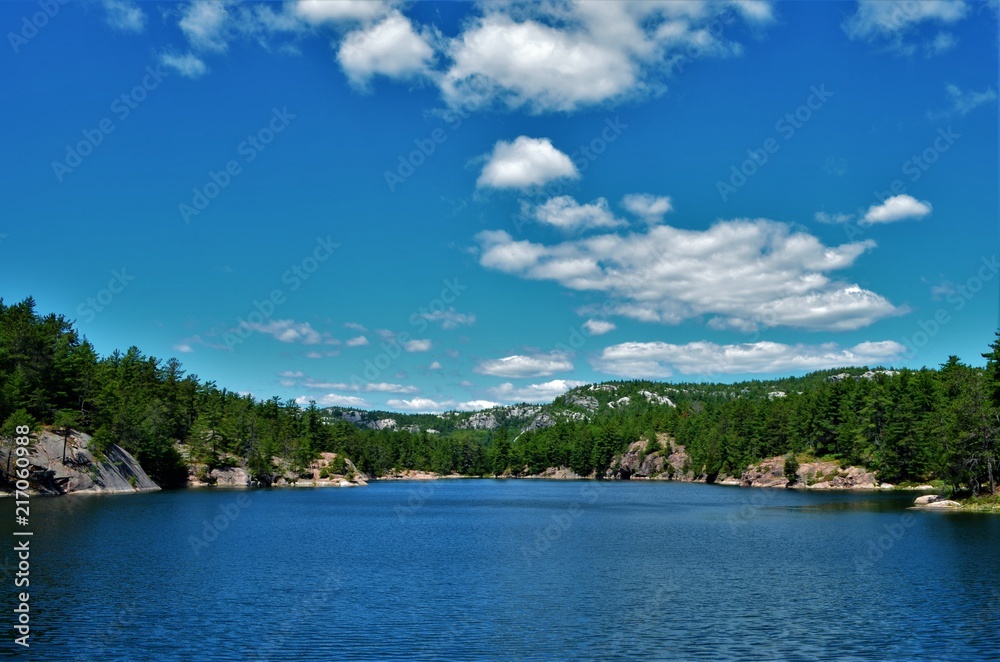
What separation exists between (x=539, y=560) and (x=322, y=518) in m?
52.3

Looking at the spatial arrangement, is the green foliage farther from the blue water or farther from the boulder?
the blue water

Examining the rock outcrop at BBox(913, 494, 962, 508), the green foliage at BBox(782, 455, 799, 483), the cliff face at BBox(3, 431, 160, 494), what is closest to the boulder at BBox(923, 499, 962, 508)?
the rock outcrop at BBox(913, 494, 962, 508)

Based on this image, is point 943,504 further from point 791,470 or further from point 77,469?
point 77,469

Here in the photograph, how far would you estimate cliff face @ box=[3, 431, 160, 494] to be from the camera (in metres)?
121

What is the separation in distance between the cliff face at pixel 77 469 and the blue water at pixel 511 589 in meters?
30.8

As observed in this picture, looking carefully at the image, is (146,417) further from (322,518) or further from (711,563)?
(711,563)

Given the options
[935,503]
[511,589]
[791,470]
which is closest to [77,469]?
[511,589]

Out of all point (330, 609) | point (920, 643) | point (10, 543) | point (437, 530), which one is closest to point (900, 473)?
point (437, 530)

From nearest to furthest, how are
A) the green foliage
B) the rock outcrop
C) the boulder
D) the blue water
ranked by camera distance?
the blue water, the boulder, the rock outcrop, the green foliage

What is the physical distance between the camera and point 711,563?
60.2 m

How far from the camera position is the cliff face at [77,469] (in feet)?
396

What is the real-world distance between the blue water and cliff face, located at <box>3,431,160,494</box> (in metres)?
30.8

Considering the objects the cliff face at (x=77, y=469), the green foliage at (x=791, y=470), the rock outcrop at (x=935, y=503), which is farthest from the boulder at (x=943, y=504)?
the cliff face at (x=77, y=469)

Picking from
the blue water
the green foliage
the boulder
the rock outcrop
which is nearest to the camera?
the blue water
